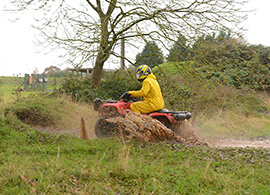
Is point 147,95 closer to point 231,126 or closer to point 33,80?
point 231,126

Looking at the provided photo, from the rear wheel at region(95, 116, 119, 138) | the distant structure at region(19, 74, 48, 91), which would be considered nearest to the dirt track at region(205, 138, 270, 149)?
the rear wheel at region(95, 116, 119, 138)

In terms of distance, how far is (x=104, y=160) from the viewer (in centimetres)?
586

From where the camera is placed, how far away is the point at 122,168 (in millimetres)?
4891

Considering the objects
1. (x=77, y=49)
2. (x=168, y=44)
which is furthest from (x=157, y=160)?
(x=77, y=49)

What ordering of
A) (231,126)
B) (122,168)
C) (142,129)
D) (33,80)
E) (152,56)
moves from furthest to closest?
(33,80)
(152,56)
(231,126)
(142,129)
(122,168)

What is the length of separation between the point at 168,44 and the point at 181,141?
16.5ft

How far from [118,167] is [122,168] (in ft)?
0.36

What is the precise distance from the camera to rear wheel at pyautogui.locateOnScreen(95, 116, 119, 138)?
774 centimetres

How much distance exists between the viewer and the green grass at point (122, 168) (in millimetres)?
4340

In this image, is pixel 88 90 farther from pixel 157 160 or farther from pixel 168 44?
pixel 157 160

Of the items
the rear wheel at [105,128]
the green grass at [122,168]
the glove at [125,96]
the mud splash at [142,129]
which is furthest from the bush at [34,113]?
the mud splash at [142,129]

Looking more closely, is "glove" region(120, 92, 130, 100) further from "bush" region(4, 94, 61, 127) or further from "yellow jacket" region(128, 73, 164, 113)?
"bush" region(4, 94, 61, 127)

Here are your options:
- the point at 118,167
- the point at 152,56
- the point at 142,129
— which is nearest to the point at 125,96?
the point at 142,129

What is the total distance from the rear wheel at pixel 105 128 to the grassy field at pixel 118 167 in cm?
61
